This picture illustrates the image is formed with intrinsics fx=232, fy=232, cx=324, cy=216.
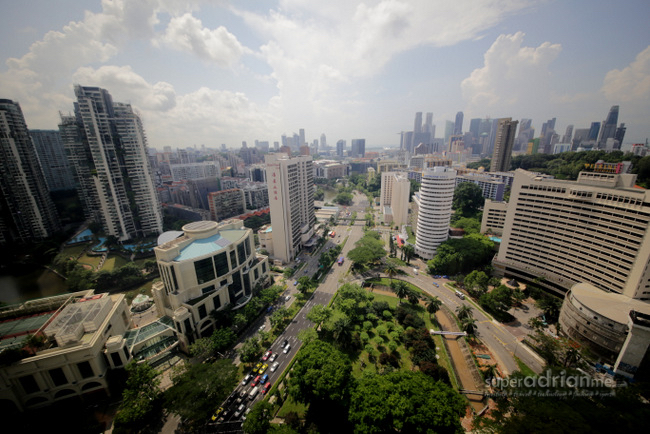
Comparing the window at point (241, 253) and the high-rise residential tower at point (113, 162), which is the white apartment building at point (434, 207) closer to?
the window at point (241, 253)

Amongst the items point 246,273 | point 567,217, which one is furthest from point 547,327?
point 246,273

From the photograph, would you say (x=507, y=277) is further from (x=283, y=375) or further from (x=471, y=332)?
(x=283, y=375)

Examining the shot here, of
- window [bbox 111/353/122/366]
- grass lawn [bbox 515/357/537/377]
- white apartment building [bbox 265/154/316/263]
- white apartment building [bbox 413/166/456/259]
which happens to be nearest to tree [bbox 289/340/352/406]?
window [bbox 111/353/122/366]

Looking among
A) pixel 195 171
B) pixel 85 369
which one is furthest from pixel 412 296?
pixel 195 171

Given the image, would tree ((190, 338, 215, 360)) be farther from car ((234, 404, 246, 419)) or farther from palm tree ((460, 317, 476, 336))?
palm tree ((460, 317, 476, 336))

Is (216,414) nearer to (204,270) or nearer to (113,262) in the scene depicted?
(204,270)

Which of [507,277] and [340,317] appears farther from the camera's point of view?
[507,277]

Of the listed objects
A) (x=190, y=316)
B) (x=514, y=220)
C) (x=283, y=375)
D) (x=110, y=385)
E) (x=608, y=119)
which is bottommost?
(x=283, y=375)

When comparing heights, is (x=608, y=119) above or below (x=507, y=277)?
above
